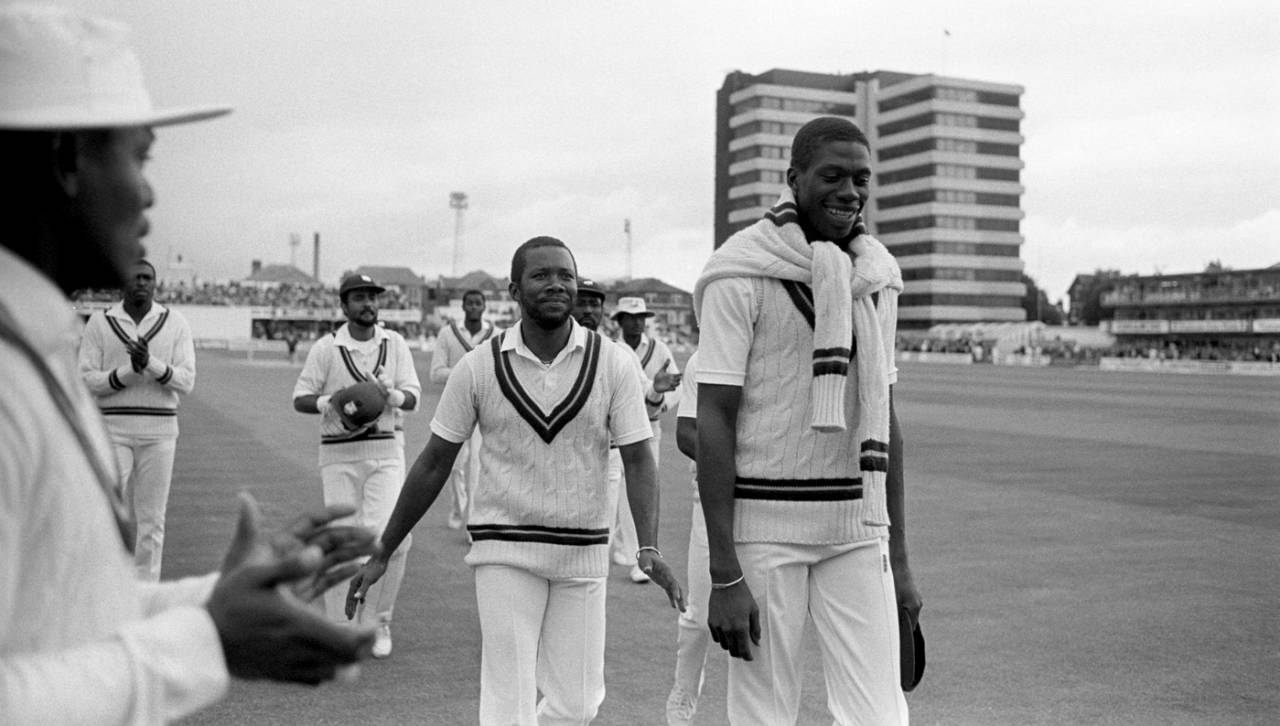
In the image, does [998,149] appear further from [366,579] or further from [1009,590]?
[366,579]

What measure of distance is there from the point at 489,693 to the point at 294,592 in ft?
9.09

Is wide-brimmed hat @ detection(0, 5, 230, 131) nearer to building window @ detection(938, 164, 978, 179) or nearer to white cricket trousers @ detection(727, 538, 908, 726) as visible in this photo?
white cricket trousers @ detection(727, 538, 908, 726)

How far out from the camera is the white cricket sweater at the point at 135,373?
776cm

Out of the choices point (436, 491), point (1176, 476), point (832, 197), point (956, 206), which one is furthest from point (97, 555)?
point (956, 206)

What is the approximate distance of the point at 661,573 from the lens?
4.37m

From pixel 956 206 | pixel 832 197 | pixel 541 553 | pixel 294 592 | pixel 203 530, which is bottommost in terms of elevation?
pixel 203 530

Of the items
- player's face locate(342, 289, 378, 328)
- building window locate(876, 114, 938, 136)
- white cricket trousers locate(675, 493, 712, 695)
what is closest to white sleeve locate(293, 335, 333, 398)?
player's face locate(342, 289, 378, 328)

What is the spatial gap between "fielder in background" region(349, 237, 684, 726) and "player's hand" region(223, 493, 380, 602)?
2526mm

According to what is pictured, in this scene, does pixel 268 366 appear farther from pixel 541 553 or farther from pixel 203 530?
pixel 541 553

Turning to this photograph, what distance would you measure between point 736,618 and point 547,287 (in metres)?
1.60

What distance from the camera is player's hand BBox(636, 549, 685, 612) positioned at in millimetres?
4336

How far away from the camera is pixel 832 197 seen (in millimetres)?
3793

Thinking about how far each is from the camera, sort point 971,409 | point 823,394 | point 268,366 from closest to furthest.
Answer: point 823,394 < point 971,409 < point 268,366

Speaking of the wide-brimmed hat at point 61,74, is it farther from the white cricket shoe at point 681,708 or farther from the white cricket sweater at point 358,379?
the white cricket sweater at point 358,379
